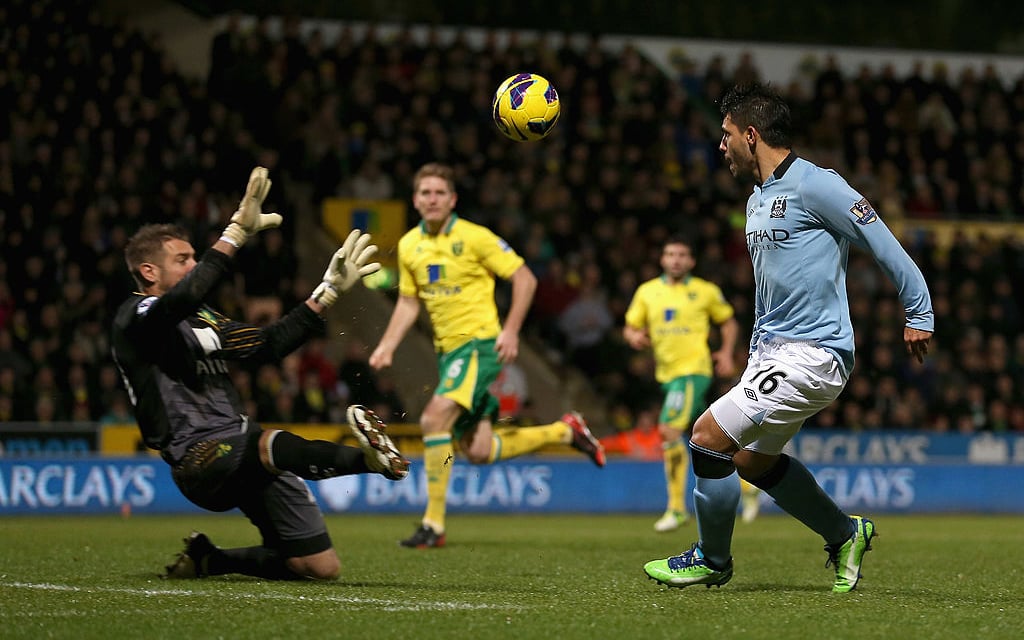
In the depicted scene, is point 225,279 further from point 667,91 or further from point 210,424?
point 210,424

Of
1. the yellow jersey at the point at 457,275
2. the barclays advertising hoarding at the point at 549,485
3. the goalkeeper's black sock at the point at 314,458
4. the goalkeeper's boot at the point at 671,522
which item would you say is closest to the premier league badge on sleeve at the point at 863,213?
the goalkeeper's black sock at the point at 314,458

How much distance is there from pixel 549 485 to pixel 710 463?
8.73 meters

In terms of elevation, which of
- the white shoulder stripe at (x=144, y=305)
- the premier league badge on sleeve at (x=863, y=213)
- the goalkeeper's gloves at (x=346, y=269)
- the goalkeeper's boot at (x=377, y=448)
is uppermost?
the premier league badge on sleeve at (x=863, y=213)

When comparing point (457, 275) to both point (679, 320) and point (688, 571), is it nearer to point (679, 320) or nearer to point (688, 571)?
point (679, 320)

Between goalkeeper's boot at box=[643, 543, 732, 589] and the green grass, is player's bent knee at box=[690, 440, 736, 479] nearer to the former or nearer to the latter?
goalkeeper's boot at box=[643, 543, 732, 589]

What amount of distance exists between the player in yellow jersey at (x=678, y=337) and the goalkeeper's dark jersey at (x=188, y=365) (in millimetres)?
6025

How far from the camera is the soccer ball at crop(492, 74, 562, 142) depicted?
8.34m

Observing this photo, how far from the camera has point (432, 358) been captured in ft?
48.0

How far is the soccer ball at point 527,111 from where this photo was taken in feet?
27.4

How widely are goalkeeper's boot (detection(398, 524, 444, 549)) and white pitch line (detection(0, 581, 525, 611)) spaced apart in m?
3.05

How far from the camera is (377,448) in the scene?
240 inches

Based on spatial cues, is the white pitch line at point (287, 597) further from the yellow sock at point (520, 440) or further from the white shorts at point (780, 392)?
the yellow sock at point (520, 440)

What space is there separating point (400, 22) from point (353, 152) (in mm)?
3008

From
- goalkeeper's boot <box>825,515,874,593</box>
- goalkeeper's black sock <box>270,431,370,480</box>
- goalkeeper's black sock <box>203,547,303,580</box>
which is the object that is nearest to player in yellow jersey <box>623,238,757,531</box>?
goalkeeper's boot <box>825,515,874,593</box>
